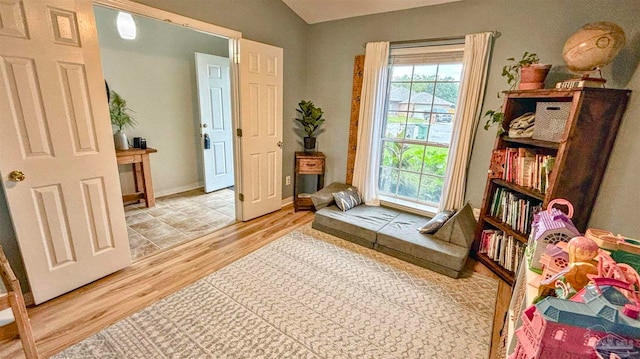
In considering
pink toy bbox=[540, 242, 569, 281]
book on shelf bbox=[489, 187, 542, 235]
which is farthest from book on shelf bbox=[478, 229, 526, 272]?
pink toy bbox=[540, 242, 569, 281]

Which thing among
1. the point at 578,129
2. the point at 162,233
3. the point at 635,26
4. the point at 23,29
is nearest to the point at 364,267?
the point at 578,129

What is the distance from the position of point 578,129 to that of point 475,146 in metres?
1.02

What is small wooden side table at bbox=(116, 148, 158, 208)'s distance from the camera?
10.7ft

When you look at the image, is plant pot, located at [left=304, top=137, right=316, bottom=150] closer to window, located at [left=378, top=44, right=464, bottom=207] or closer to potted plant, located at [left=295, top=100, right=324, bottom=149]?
potted plant, located at [left=295, top=100, right=324, bottom=149]

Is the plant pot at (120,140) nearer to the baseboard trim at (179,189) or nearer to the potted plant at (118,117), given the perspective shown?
the potted plant at (118,117)

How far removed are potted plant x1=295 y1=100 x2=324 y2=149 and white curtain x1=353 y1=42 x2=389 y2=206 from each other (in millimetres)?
615

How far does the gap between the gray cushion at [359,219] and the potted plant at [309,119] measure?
3.25ft

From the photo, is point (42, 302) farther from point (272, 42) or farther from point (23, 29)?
point (272, 42)

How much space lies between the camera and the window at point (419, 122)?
2.81 meters

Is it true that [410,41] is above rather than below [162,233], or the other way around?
above

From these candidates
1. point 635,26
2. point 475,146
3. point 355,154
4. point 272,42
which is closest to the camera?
point 635,26

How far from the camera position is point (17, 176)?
165cm

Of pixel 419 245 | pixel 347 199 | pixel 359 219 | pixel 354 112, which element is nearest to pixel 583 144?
pixel 419 245

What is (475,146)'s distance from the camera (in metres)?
2.71
